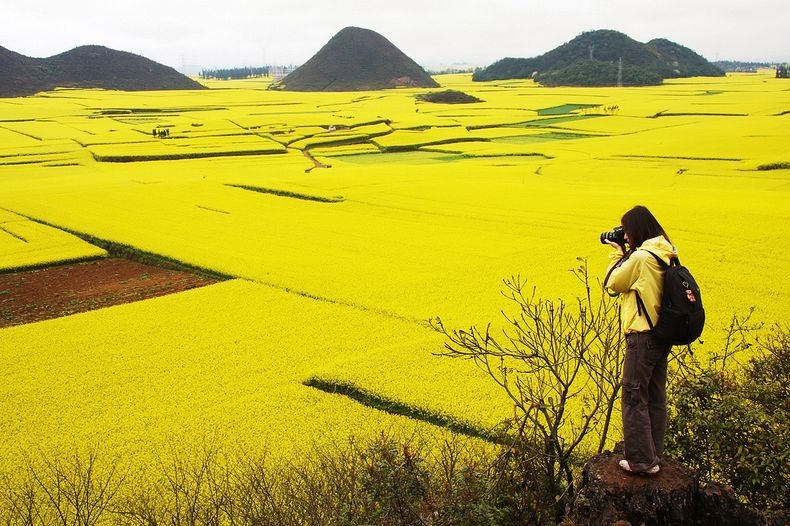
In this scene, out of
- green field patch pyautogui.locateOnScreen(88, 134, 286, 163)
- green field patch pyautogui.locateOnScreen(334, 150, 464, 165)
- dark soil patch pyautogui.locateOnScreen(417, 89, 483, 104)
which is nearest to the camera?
green field patch pyautogui.locateOnScreen(334, 150, 464, 165)

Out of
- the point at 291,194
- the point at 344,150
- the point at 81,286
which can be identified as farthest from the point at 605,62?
the point at 81,286

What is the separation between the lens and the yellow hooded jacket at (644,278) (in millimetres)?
4672

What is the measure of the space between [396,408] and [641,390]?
14.3ft

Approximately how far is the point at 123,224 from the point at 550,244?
12.9 meters

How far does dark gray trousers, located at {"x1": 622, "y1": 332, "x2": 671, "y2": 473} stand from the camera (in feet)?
15.9

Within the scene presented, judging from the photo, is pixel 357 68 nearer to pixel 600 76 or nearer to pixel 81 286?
pixel 600 76

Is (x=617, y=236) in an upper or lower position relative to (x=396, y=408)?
upper

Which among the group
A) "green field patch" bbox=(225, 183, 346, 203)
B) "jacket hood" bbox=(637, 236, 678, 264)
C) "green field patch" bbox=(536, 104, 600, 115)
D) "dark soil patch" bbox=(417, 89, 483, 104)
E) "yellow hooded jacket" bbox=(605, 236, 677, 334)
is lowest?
"green field patch" bbox=(225, 183, 346, 203)

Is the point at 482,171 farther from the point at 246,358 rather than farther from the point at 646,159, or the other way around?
the point at 246,358

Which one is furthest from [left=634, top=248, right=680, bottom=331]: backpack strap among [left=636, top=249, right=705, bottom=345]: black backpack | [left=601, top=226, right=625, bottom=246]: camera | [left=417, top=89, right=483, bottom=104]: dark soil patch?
[left=417, top=89, right=483, bottom=104]: dark soil patch

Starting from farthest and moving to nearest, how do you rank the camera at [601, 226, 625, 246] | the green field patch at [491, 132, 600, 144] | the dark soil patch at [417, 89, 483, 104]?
the dark soil patch at [417, 89, 483, 104], the green field patch at [491, 132, 600, 144], the camera at [601, 226, 625, 246]

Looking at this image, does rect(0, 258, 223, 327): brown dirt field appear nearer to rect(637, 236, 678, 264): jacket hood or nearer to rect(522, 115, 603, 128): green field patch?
rect(637, 236, 678, 264): jacket hood

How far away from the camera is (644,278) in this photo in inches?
185

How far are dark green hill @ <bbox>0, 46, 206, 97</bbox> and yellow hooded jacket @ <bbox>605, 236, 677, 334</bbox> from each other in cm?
9178
